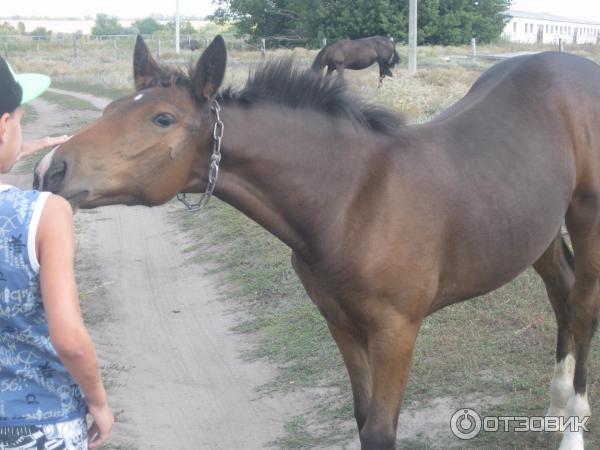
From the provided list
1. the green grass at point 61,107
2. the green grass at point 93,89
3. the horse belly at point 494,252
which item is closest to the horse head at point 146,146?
the horse belly at point 494,252

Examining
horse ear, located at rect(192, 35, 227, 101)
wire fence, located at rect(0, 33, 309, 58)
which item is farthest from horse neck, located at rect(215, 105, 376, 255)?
wire fence, located at rect(0, 33, 309, 58)

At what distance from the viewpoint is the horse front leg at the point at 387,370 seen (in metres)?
3.38

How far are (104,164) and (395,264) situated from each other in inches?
49.9

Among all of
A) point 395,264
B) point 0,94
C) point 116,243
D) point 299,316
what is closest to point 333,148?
point 395,264

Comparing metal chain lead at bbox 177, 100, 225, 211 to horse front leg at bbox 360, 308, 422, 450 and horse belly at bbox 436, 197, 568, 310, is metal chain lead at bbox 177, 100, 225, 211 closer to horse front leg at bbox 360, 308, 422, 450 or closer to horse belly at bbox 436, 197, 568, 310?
horse front leg at bbox 360, 308, 422, 450

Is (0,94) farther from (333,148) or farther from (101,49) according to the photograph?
(101,49)

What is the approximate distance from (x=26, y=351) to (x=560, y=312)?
3.34m

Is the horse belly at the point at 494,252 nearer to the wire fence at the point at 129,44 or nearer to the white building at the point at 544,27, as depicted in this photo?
the wire fence at the point at 129,44

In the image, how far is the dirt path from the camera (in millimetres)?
4598

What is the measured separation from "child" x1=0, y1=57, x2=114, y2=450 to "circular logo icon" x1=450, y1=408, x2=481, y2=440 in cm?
243

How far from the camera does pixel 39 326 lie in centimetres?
220

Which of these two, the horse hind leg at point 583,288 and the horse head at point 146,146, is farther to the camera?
the horse hind leg at point 583,288

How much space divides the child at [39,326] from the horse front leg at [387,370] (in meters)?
1.41

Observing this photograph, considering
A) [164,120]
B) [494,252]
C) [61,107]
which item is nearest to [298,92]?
[164,120]
